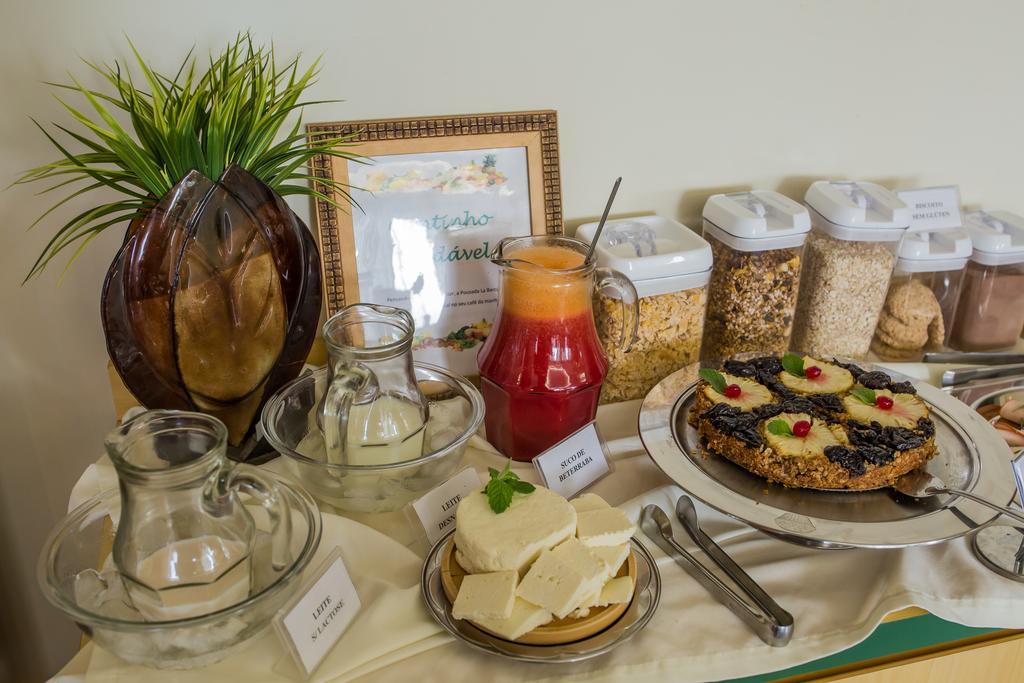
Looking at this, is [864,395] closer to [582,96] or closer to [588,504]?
[588,504]

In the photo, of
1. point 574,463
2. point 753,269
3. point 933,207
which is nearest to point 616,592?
point 574,463

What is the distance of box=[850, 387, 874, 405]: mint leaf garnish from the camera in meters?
0.92

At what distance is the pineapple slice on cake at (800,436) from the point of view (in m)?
0.83

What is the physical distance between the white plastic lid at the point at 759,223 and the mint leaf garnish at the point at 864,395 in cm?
23

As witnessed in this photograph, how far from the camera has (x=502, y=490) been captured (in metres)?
0.73

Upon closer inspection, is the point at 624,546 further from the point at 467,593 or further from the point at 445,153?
the point at 445,153

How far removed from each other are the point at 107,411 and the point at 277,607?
1.95 ft

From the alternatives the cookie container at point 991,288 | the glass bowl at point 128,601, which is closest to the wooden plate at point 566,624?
the glass bowl at point 128,601

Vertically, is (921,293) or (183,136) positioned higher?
(183,136)

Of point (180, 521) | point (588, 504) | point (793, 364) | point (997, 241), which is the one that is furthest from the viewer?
point (997, 241)

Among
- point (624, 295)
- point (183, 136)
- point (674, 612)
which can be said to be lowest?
point (674, 612)

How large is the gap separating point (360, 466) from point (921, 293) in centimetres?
85

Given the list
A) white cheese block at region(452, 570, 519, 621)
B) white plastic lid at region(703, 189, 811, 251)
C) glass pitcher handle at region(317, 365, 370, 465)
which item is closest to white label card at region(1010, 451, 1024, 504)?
white plastic lid at region(703, 189, 811, 251)

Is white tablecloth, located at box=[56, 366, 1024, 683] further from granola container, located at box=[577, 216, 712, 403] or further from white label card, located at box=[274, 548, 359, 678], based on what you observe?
granola container, located at box=[577, 216, 712, 403]
